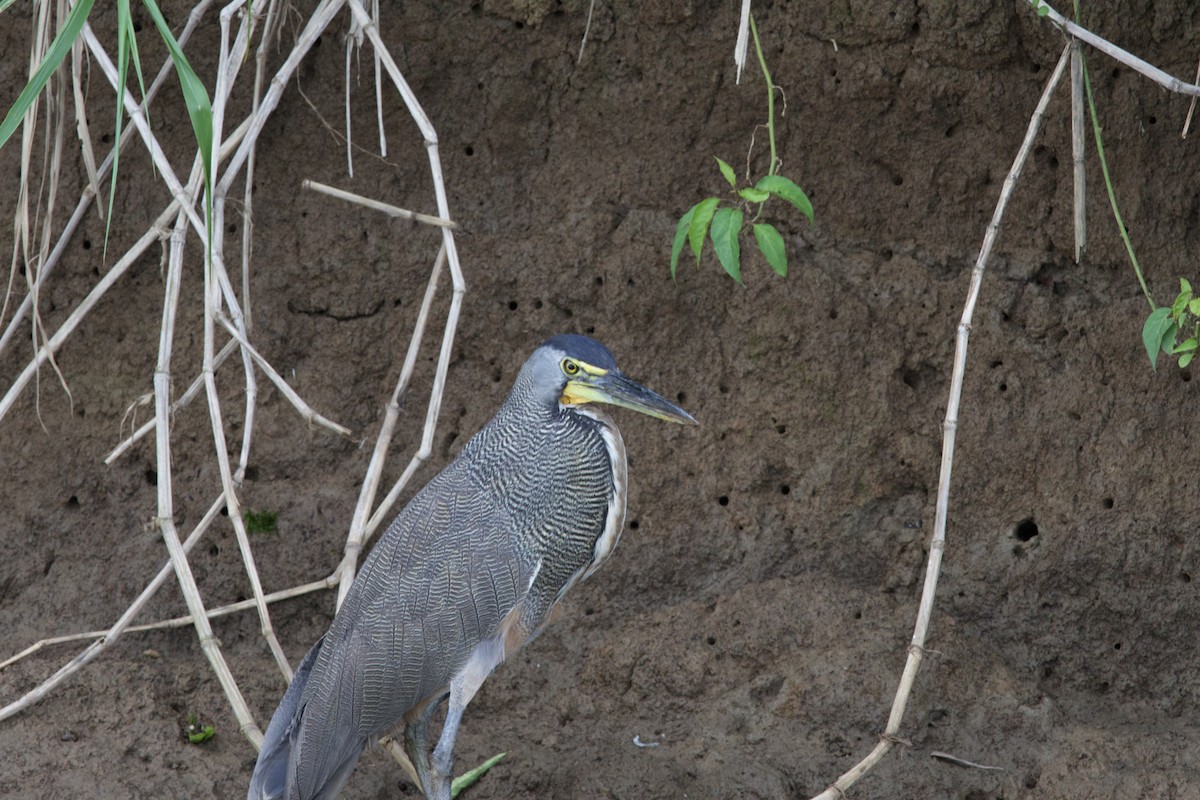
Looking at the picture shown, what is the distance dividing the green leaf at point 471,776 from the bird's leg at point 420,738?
0.37 ft

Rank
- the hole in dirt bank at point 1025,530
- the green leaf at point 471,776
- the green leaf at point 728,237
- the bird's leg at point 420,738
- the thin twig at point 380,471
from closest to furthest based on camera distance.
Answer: the green leaf at point 728,237 < the thin twig at point 380,471 < the bird's leg at point 420,738 < the green leaf at point 471,776 < the hole in dirt bank at point 1025,530

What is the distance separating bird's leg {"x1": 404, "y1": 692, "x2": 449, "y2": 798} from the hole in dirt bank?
5.84ft

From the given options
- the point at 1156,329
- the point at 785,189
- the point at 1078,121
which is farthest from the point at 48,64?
the point at 1156,329

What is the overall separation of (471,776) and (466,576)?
2.22ft

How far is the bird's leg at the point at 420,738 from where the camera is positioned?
11.5 ft

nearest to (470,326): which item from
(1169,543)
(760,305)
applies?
(760,305)

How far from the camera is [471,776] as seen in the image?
3.68 m

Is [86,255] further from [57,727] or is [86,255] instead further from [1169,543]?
[1169,543]

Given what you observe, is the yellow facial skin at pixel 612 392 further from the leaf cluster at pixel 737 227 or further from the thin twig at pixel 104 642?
the thin twig at pixel 104 642

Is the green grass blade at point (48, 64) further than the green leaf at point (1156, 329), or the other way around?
the green leaf at point (1156, 329)

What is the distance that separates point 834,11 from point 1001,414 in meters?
1.31

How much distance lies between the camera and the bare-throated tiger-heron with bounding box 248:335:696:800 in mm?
3320

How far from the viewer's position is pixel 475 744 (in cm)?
388

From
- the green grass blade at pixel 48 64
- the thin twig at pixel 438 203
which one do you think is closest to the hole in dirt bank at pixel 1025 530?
the thin twig at pixel 438 203
